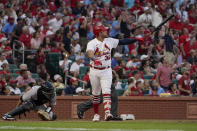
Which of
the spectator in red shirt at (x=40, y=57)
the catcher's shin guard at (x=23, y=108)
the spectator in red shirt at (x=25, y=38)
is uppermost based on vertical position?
the spectator in red shirt at (x=25, y=38)

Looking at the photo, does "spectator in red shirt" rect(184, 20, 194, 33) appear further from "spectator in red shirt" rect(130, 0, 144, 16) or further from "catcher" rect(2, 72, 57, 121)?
"catcher" rect(2, 72, 57, 121)

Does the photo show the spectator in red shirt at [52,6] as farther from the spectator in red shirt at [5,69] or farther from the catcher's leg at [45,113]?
the catcher's leg at [45,113]

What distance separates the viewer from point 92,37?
1914 centimetres

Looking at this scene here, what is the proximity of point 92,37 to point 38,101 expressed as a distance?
23.7 ft

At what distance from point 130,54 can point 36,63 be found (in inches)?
131

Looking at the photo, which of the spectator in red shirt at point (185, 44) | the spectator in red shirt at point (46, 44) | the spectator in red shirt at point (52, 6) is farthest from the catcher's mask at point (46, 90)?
the spectator in red shirt at point (52, 6)

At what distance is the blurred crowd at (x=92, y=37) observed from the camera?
16219 mm

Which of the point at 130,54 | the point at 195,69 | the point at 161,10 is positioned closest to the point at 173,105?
the point at 195,69

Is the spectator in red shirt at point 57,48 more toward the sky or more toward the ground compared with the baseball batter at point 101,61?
more toward the sky

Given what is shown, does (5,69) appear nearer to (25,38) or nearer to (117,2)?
(25,38)

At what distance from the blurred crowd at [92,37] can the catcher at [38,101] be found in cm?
285

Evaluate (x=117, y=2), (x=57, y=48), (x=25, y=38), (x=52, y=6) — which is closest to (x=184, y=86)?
(x=57, y=48)

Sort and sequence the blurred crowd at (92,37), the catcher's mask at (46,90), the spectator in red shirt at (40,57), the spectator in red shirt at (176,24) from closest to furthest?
the catcher's mask at (46,90), the blurred crowd at (92,37), the spectator in red shirt at (40,57), the spectator in red shirt at (176,24)

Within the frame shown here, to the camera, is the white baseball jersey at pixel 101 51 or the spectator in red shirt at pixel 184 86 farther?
the spectator in red shirt at pixel 184 86
